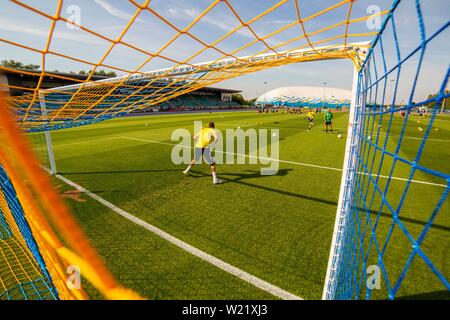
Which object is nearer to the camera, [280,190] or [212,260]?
[212,260]

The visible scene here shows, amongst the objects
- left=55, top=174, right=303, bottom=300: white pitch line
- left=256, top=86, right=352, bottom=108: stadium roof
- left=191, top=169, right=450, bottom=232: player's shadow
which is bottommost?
left=191, top=169, right=450, bottom=232: player's shadow

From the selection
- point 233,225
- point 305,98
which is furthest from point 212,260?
point 305,98

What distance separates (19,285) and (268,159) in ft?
22.7

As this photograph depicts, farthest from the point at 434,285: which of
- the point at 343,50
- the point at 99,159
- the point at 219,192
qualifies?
the point at 99,159

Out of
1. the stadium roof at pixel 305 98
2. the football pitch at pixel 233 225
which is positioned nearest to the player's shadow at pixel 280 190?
the football pitch at pixel 233 225

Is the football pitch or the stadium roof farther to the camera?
the stadium roof

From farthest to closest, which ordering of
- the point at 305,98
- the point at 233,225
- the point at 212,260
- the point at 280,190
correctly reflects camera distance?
the point at 305,98
the point at 280,190
the point at 233,225
the point at 212,260

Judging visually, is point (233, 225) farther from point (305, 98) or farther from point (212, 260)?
point (305, 98)

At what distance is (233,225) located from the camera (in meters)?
3.85

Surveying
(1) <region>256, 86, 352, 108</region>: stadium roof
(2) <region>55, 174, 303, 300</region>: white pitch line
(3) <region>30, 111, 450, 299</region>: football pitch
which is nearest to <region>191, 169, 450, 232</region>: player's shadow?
(3) <region>30, 111, 450, 299</region>: football pitch

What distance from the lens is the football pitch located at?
2.67 m

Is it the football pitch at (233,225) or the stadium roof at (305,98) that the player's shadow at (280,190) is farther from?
the stadium roof at (305,98)

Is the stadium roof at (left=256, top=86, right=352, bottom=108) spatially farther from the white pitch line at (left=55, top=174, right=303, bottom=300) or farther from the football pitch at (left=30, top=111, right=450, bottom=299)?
the white pitch line at (left=55, top=174, right=303, bottom=300)
